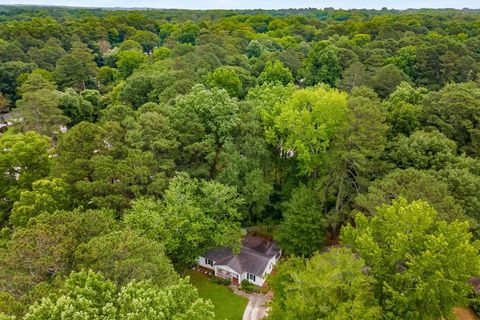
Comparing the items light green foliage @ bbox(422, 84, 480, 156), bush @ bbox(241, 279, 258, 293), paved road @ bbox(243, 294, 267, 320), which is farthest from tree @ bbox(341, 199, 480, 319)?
light green foliage @ bbox(422, 84, 480, 156)

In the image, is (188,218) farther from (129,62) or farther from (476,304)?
(129,62)

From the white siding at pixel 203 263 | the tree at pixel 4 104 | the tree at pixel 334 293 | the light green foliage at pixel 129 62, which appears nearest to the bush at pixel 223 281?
the white siding at pixel 203 263

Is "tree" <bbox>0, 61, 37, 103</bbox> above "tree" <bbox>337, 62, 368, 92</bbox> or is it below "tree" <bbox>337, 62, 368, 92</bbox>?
below

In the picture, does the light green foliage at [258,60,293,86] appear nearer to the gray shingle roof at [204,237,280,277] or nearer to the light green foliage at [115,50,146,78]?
the light green foliage at [115,50,146,78]

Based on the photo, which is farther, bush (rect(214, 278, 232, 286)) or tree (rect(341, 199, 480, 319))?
bush (rect(214, 278, 232, 286))

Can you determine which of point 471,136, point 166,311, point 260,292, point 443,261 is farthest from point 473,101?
point 166,311

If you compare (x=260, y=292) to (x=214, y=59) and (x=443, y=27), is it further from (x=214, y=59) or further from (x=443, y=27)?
(x=443, y=27)

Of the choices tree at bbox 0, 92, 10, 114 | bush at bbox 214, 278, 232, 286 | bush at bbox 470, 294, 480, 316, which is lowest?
bush at bbox 214, 278, 232, 286

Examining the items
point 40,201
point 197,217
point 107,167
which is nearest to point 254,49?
point 107,167
